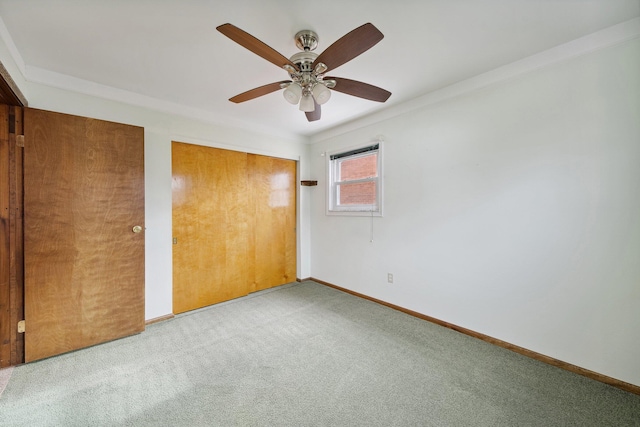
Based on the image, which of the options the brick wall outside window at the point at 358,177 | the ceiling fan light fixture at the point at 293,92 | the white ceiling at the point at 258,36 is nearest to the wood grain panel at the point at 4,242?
the white ceiling at the point at 258,36

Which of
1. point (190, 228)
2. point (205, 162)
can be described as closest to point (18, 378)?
point (190, 228)

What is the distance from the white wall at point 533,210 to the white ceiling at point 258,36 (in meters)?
0.38

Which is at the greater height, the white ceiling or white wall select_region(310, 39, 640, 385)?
the white ceiling

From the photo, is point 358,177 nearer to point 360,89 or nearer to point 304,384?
point 360,89

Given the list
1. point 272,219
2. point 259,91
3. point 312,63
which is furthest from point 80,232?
point 312,63

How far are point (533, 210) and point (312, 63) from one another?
210 centimetres

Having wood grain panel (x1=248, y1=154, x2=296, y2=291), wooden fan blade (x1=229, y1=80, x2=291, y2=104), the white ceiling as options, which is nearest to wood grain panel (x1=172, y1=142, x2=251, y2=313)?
wood grain panel (x1=248, y1=154, x2=296, y2=291)

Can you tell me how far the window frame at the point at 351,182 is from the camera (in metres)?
3.20

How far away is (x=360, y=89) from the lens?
75.2 inches

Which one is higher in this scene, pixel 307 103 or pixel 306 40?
pixel 306 40

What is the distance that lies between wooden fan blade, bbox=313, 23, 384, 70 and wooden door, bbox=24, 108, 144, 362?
6.87ft

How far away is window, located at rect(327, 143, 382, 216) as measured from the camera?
3.30m

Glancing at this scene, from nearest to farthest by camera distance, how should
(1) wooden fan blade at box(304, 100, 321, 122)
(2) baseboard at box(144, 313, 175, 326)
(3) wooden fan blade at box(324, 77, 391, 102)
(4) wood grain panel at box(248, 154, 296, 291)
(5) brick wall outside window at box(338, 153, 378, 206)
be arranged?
(3) wooden fan blade at box(324, 77, 391, 102), (1) wooden fan blade at box(304, 100, 321, 122), (2) baseboard at box(144, 313, 175, 326), (5) brick wall outside window at box(338, 153, 378, 206), (4) wood grain panel at box(248, 154, 296, 291)

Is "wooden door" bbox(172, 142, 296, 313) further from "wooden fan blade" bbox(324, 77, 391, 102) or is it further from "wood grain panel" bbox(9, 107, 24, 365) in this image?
"wooden fan blade" bbox(324, 77, 391, 102)
